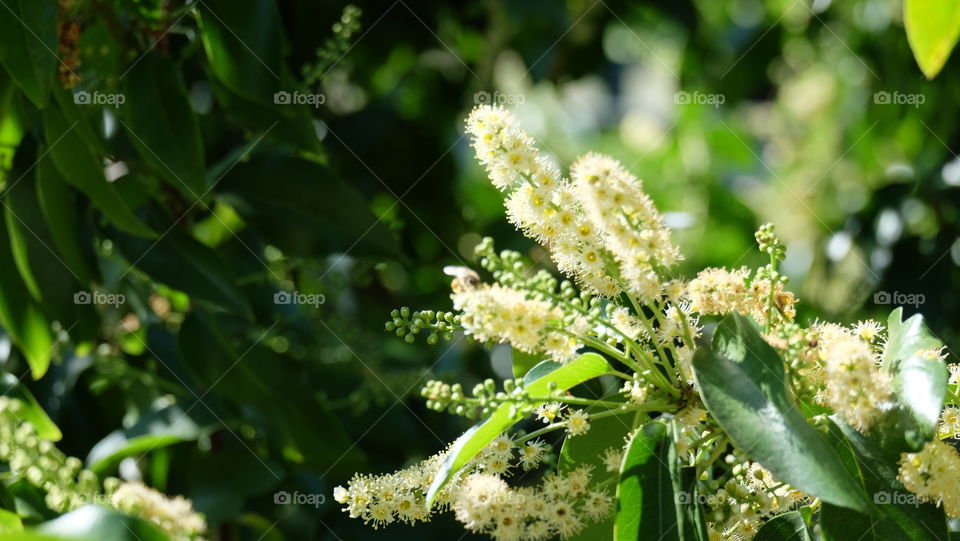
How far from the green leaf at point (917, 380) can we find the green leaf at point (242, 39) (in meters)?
0.93

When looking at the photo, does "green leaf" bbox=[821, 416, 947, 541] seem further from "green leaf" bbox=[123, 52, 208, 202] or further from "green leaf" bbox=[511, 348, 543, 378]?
"green leaf" bbox=[123, 52, 208, 202]

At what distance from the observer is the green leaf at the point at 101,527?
88 cm

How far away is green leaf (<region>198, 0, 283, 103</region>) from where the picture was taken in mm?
1479

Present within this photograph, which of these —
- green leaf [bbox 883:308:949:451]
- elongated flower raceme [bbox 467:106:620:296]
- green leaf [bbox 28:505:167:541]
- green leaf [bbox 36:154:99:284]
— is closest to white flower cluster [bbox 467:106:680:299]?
elongated flower raceme [bbox 467:106:620:296]

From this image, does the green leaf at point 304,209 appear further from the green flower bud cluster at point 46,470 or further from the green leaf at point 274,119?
the green flower bud cluster at point 46,470

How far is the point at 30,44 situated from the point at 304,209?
1.82 ft

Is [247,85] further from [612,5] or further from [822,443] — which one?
[612,5]

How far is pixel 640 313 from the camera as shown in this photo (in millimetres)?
1019

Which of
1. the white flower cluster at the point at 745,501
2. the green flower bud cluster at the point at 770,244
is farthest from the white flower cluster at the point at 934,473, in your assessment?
the green flower bud cluster at the point at 770,244

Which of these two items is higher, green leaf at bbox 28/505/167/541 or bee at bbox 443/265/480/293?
bee at bbox 443/265/480/293

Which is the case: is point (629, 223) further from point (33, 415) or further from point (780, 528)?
point (33, 415)

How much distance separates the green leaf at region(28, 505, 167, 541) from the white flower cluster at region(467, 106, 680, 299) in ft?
1.50

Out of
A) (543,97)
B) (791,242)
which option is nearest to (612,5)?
(543,97)

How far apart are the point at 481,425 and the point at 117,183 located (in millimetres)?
983
